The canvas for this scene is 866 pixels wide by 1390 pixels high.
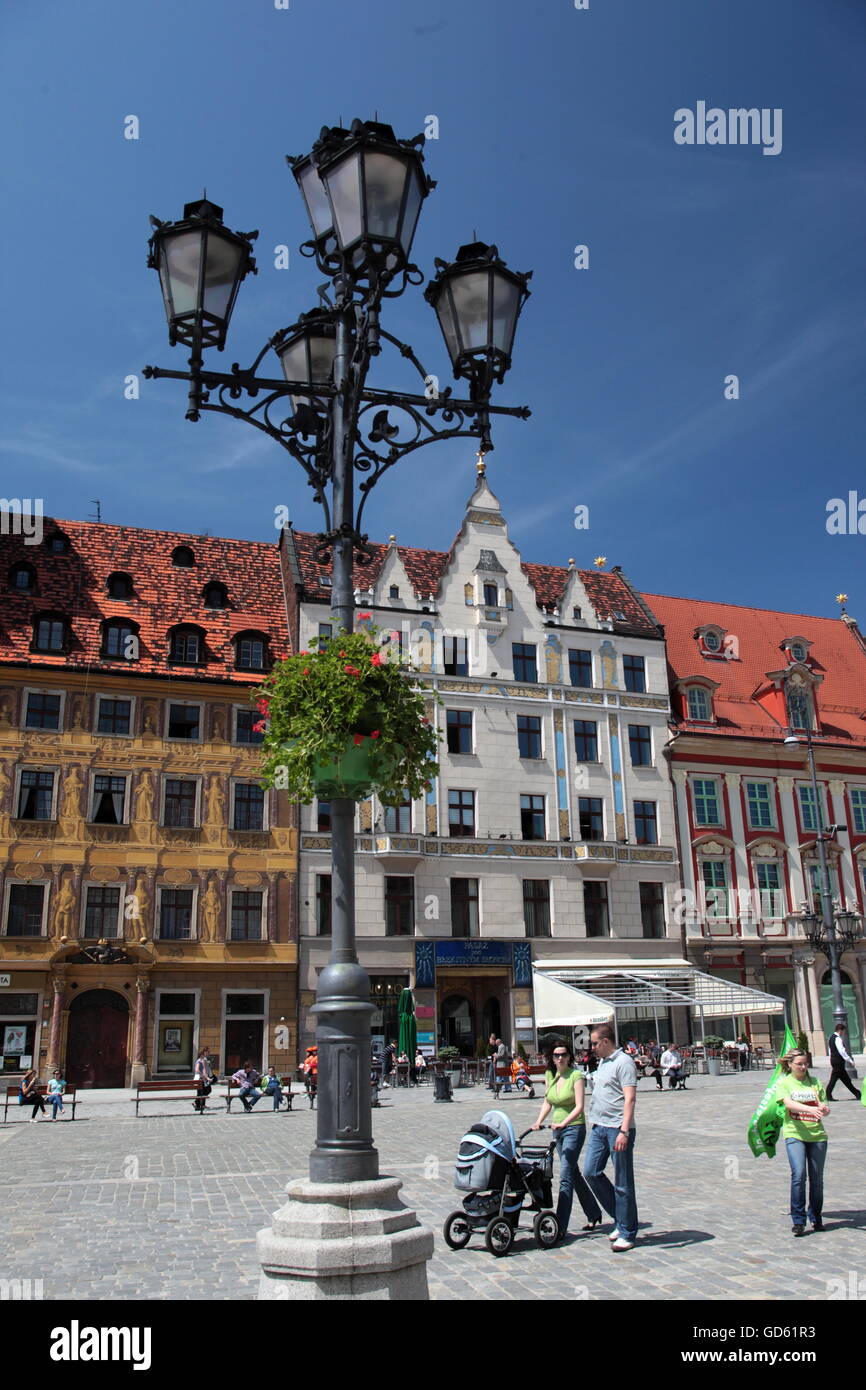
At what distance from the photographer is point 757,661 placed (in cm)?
4619

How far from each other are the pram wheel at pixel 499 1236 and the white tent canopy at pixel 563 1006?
2248 cm

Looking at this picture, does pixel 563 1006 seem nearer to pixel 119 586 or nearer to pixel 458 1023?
pixel 458 1023

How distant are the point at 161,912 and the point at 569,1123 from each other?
24.7 meters

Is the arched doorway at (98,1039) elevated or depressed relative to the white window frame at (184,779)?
depressed

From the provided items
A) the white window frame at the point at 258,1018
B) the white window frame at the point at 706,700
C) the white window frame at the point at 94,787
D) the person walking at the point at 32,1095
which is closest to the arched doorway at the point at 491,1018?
A: the white window frame at the point at 258,1018

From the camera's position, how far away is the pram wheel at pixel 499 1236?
911cm

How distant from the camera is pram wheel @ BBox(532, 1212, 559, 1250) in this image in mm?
9477

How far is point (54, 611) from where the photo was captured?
3466cm

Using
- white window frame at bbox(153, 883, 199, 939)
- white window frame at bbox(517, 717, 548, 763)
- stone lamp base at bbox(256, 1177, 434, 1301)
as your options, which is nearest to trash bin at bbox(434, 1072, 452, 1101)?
white window frame at bbox(153, 883, 199, 939)

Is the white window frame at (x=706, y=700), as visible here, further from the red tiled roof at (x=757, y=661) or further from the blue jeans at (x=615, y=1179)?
the blue jeans at (x=615, y=1179)

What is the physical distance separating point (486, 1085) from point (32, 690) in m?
17.0

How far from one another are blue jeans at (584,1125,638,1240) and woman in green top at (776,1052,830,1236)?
1.36 metres

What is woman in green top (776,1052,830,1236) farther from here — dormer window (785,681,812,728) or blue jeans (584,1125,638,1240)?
dormer window (785,681,812,728)

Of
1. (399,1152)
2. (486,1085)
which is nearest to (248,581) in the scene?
(486,1085)
